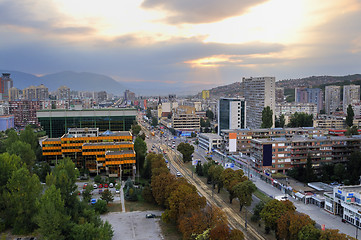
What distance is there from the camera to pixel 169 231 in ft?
68.1

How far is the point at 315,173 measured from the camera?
31.6 m

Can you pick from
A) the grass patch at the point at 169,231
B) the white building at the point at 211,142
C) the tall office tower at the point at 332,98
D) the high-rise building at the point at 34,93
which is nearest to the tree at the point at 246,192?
the grass patch at the point at 169,231

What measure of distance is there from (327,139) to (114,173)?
2413cm

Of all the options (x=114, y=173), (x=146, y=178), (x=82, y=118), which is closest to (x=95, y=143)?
(x=114, y=173)

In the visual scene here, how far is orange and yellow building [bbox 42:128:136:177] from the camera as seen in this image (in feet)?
108

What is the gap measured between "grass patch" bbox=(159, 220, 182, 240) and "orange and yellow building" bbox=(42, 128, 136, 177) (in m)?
11.9

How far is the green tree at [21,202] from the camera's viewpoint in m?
20.0

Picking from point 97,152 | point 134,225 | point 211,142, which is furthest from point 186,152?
point 134,225

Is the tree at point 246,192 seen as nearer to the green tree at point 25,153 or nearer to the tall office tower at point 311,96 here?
the green tree at point 25,153

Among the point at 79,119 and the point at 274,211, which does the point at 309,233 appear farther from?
the point at 79,119

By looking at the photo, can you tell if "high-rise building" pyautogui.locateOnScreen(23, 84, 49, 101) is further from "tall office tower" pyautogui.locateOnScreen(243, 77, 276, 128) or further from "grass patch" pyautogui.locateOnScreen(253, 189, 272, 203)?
"grass patch" pyautogui.locateOnScreen(253, 189, 272, 203)

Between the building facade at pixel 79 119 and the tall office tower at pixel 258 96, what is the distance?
26.1 m

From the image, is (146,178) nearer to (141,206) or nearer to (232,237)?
(141,206)

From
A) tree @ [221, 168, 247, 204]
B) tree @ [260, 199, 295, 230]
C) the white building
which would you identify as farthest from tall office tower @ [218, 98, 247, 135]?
tree @ [260, 199, 295, 230]
